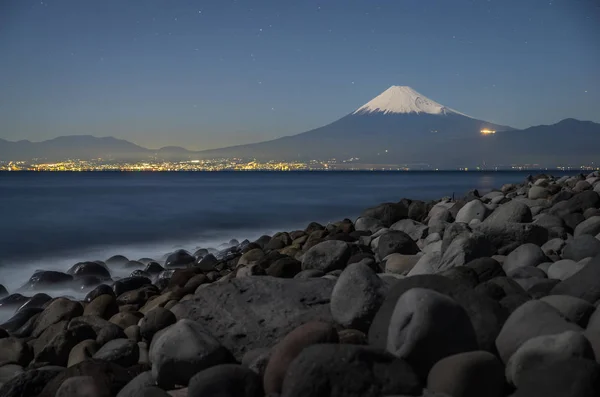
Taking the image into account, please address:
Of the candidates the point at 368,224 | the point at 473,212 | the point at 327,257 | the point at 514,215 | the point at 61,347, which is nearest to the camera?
the point at 61,347

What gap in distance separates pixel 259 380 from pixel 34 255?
12594 mm

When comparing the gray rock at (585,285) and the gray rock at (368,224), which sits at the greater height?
the gray rock at (585,285)

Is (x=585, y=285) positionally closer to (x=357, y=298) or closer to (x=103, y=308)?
(x=357, y=298)

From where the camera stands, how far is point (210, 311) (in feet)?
13.7

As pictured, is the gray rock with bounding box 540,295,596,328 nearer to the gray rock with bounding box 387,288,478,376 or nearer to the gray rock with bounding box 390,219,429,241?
the gray rock with bounding box 387,288,478,376

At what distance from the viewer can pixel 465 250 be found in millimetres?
4445

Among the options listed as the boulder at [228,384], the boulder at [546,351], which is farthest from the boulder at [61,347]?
the boulder at [546,351]

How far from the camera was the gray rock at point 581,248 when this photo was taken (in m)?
4.53

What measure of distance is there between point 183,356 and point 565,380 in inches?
74.3

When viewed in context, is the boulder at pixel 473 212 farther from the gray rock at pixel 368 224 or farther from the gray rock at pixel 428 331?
the gray rock at pixel 428 331

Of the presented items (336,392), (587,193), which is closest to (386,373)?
(336,392)

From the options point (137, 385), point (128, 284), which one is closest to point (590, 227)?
point (137, 385)

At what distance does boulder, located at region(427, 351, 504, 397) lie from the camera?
2391 millimetres

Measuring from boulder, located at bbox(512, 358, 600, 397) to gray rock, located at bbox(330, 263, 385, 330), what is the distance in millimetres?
1060
